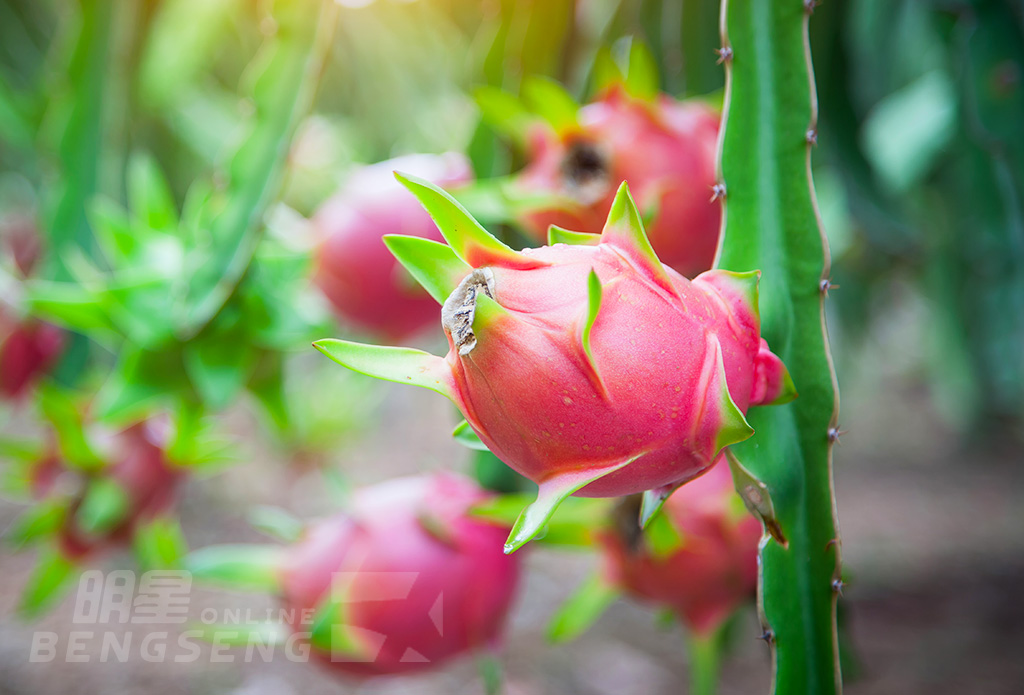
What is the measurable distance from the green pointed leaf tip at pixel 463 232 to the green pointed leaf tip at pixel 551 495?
4.0 inches

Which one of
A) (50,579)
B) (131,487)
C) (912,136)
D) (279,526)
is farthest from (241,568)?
(912,136)

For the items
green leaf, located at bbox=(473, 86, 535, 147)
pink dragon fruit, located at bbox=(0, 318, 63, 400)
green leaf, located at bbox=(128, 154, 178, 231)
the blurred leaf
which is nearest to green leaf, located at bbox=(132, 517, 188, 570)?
pink dragon fruit, located at bbox=(0, 318, 63, 400)

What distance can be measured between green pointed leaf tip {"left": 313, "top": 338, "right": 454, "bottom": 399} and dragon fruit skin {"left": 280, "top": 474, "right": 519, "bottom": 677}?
39cm

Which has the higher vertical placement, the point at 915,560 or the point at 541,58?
the point at 541,58

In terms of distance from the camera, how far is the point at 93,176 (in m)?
1.11

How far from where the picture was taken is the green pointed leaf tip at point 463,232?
0.36 metres

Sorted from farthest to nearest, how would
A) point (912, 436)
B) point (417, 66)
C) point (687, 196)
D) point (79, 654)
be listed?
point (912, 436) → point (417, 66) → point (79, 654) → point (687, 196)

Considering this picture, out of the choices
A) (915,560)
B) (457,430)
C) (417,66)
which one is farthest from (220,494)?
(457,430)

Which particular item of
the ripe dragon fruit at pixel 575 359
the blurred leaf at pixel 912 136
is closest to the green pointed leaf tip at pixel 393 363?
the ripe dragon fruit at pixel 575 359

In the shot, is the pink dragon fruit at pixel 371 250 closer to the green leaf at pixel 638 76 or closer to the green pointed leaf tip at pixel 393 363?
the green leaf at pixel 638 76

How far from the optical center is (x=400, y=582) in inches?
27.8

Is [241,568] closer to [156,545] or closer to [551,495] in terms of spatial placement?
[156,545]

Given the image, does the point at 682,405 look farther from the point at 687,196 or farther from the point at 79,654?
the point at 79,654

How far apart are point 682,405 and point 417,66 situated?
209 centimetres
